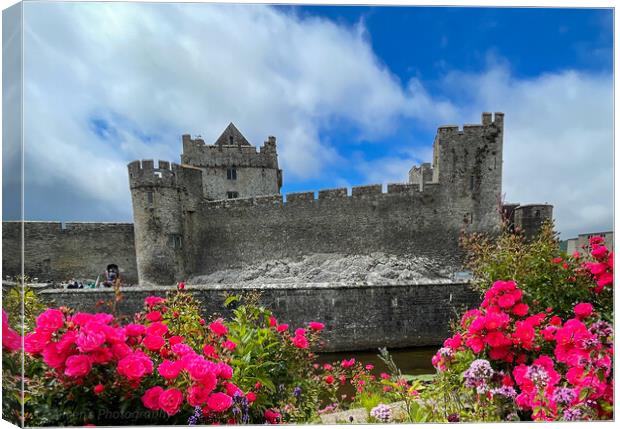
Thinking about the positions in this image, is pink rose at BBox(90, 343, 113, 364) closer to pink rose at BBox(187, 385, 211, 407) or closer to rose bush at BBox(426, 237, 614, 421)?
pink rose at BBox(187, 385, 211, 407)

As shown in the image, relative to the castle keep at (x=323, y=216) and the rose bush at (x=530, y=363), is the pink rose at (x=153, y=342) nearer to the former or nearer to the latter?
the rose bush at (x=530, y=363)

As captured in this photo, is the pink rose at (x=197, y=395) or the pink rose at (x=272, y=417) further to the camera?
the pink rose at (x=272, y=417)

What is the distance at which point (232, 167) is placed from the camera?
1975cm

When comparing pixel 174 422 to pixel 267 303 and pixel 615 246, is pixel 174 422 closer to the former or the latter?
pixel 615 246

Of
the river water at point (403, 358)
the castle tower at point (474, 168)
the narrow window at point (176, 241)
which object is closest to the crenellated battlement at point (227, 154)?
the narrow window at point (176, 241)

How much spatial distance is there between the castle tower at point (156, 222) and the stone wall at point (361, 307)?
23.7ft

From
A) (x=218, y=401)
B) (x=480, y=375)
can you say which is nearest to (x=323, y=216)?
(x=480, y=375)

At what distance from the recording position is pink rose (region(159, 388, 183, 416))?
73.4 inches

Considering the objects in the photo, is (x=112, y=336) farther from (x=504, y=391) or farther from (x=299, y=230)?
(x=299, y=230)

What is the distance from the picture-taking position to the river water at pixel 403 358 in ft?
19.8

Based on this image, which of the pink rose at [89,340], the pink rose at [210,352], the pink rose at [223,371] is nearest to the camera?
the pink rose at [89,340]

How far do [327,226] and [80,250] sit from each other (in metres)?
11.9

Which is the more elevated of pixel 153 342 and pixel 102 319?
pixel 102 319

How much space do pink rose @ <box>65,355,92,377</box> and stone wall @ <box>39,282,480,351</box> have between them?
5.04m
